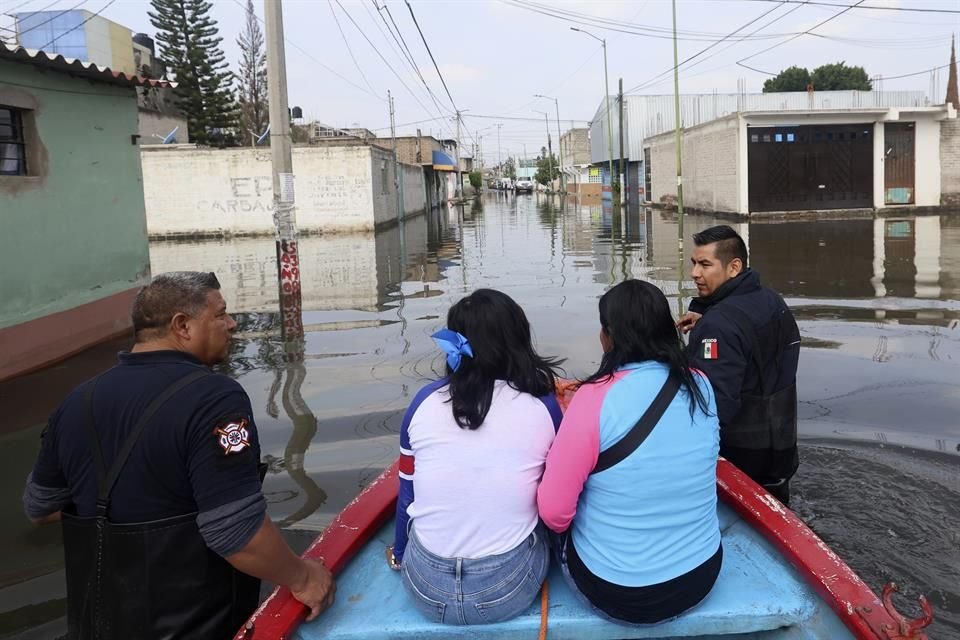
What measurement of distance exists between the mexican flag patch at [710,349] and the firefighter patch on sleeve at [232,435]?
193 cm

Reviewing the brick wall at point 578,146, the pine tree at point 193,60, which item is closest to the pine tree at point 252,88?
the pine tree at point 193,60

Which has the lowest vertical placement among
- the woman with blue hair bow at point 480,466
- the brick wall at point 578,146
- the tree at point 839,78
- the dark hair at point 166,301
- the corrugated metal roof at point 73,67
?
the woman with blue hair bow at point 480,466

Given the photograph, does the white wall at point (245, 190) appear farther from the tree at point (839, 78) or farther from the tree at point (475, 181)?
the tree at point (475, 181)

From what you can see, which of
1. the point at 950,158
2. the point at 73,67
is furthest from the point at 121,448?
the point at 950,158

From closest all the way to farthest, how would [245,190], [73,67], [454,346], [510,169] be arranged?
[454,346]
[73,67]
[245,190]
[510,169]

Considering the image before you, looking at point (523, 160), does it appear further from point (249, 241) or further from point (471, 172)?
point (249, 241)

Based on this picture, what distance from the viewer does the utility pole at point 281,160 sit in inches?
350

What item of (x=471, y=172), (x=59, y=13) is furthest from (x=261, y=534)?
(x=471, y=172)

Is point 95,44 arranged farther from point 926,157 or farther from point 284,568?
point 284,568

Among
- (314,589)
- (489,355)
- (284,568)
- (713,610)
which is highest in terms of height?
(489,355)

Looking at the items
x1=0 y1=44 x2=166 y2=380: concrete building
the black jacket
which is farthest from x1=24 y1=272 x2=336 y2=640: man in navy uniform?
x1=0 y1=44 x2=166 y2=380: concrete building

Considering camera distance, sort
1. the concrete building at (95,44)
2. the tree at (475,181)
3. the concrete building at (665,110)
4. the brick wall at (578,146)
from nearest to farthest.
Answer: the concrete building at (95,44) < the concrete building at (665,110) < the brick wall at (578,146) < the tree at (475,181)

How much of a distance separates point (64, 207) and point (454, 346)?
8444 millimetres

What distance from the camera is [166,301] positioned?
7.90 feet
